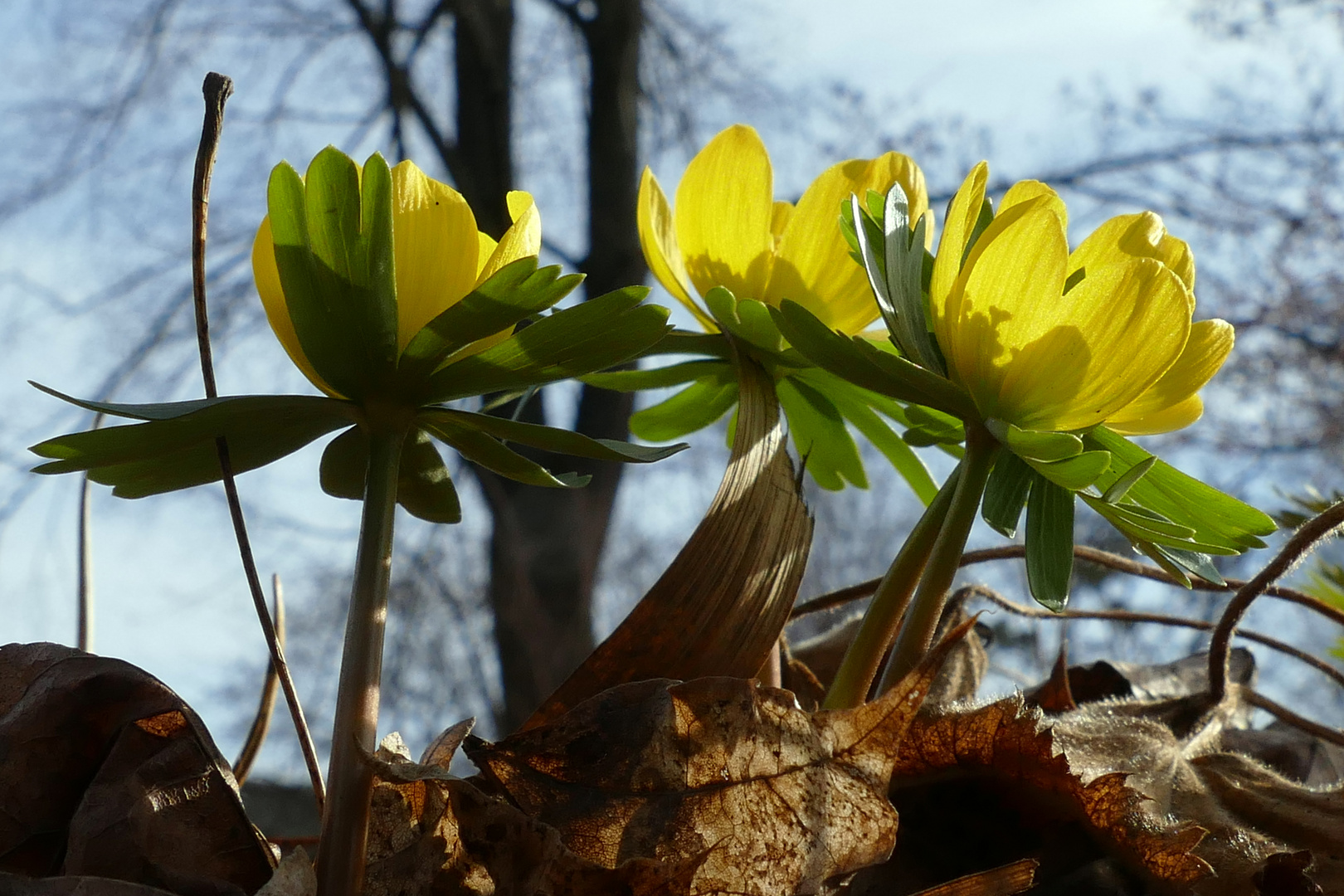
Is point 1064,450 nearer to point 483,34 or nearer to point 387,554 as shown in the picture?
point 387,554

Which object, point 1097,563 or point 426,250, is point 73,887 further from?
point 1097,563

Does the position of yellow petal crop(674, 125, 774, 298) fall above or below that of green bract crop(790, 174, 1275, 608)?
above

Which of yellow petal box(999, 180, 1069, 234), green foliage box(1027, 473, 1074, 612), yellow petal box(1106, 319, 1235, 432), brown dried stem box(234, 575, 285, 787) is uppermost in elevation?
yellow petal box(999, 180, 1069, 234)

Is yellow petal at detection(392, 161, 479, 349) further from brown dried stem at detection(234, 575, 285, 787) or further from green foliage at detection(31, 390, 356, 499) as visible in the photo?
brown dried stem at detection(234, 575, 285, 787)

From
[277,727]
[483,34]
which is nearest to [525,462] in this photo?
[483,34]

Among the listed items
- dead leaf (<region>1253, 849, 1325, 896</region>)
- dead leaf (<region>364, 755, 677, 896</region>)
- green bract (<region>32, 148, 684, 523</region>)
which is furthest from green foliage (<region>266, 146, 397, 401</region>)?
dead leaf (<region>1253, 849, 1325, 896</region>)

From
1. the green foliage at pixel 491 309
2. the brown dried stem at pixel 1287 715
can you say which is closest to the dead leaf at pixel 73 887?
the green foliage at pixel 491 309
